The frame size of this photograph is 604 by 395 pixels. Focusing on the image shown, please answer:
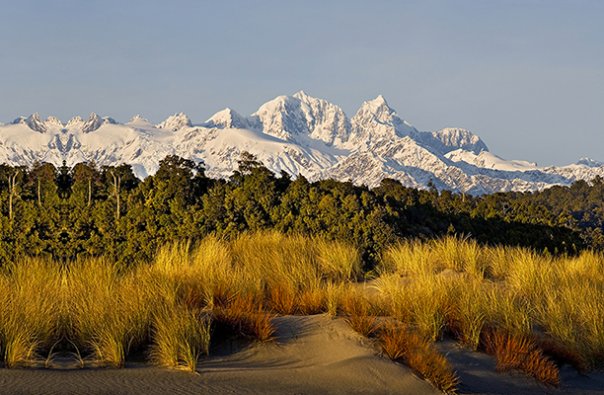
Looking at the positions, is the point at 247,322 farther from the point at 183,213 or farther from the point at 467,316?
the point at 183,213

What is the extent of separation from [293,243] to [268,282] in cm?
288

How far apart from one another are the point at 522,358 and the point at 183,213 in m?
12.9

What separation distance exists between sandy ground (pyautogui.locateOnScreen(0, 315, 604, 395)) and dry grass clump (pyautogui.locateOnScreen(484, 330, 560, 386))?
0.29 ft

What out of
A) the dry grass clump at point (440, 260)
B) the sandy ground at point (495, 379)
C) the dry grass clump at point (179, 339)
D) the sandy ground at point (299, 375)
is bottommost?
the sandy ground at point (495, 379)

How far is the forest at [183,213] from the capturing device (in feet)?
54.6

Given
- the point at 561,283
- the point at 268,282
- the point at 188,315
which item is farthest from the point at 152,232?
the point at 188,315

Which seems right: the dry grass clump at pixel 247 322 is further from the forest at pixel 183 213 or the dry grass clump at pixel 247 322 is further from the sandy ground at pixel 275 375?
the forest at pixel 183 213

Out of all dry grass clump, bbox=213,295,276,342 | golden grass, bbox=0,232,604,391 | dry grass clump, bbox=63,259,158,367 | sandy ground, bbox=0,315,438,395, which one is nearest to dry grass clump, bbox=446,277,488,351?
golden grass, bbox=0,232,604,391

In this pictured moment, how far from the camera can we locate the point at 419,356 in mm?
6445

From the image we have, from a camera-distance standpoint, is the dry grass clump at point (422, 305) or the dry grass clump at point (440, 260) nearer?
the dry grass clump at point (422, 305)

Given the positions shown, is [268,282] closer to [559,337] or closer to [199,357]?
[199,357]

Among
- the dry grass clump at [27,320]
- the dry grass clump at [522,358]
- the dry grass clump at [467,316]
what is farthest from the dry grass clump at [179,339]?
the dry grass clump at [522,358]

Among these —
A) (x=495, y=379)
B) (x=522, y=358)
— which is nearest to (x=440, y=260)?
(x=522, y=358)

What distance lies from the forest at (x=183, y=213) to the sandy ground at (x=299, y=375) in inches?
238
